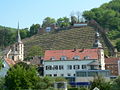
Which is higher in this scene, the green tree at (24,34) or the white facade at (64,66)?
the green tree at (24,34)

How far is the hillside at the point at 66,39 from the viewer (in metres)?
126

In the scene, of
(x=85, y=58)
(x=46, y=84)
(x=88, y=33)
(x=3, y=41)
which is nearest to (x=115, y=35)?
(x=88, y=33)

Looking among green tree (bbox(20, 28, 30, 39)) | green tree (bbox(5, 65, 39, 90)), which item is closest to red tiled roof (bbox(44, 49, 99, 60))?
green tree (bbox(5, 65, 39, 90))

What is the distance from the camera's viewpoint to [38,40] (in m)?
139

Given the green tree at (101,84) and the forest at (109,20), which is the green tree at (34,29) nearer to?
the forest at (109,20)

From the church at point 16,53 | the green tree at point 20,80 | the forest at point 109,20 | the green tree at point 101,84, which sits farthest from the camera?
the forest at point 109,20

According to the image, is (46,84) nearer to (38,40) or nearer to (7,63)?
(7,63)

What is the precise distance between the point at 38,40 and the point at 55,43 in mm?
9758

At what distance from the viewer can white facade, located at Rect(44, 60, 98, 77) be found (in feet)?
239

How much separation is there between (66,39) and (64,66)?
59.5 m

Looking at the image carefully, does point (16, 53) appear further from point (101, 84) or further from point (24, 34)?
point (101, 84)

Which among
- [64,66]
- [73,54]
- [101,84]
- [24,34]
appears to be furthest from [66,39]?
[101,84]

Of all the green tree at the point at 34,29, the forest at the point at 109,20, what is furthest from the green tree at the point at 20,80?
the green tree at the point at 34,29

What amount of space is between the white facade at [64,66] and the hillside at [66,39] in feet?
155
